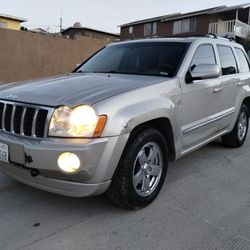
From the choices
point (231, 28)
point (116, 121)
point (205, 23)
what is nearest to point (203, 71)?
point (116, 121)

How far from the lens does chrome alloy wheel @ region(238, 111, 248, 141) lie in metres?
5.62

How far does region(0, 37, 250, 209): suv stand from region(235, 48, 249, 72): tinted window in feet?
4.21

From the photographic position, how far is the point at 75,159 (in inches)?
105

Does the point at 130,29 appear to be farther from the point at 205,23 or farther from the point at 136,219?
the point at 136,219

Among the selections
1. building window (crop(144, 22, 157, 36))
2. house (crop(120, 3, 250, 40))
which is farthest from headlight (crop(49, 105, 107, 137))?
building window (crop(144, 22, 157, 36))

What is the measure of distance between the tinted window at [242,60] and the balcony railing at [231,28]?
26119 millimetres

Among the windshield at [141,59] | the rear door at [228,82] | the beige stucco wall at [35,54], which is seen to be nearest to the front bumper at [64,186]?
the windshield at [141,59]

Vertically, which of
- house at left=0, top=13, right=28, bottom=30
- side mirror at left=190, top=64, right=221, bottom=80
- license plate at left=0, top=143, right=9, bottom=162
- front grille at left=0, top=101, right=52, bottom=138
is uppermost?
house at left=0, top=13, right=28, bottom=30

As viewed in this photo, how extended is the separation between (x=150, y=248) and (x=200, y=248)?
39 centimetres

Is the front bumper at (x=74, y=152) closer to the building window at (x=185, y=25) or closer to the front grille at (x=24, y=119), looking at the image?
the front grille at (x=24, y=119)

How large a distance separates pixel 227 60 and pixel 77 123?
3125mm

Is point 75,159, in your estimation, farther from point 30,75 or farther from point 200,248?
point 30,75

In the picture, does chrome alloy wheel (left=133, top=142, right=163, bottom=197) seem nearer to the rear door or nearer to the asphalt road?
the asphalt road

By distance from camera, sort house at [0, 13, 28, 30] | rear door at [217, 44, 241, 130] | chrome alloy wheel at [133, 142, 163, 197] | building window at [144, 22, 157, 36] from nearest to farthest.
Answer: chrome alloy wheel at [133, 142, 163, 197] < rear door at [217, 44, 241, 130] < house at [0, 13, 28, 30] < building window at [144, 22, 157, 36]
